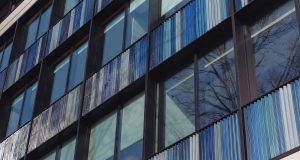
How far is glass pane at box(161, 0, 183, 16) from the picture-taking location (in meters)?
17.1

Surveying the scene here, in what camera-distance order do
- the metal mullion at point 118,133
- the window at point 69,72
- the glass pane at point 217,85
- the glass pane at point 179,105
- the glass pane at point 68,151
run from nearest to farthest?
the glass pane at point 217,85 < the glass pane at point 179,105 < the metal mullion at point 118,133 < the glass pane at point 68,151 < the window at point 69,72

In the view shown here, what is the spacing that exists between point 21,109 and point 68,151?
4595 mm

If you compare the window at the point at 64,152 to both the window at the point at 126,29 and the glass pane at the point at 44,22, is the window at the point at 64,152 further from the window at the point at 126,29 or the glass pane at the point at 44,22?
the glass pane at the point at 44,22

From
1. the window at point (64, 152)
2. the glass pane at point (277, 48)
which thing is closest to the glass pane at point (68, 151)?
the window at point (64, 152)

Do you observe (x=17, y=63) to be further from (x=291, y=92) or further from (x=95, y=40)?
(x=291, y=92)

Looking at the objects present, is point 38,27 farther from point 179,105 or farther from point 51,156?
point 179,105

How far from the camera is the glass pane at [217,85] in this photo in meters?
13.7

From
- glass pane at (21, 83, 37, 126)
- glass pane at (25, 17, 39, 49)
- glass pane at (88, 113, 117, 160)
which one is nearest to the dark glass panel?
glass pane at (21, 83, 37, 126)

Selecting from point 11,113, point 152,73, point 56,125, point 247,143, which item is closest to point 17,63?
point 11,113

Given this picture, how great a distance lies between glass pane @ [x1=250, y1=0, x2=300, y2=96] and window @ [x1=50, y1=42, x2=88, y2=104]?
745 cm

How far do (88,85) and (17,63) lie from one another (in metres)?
6.26

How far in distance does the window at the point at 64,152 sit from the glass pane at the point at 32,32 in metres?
6.63

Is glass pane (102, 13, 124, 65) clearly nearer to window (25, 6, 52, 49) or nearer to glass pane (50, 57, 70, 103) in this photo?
glass pane (50, 57, 70, 103)

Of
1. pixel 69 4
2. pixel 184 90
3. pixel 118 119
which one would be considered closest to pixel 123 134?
pixel 118 119
